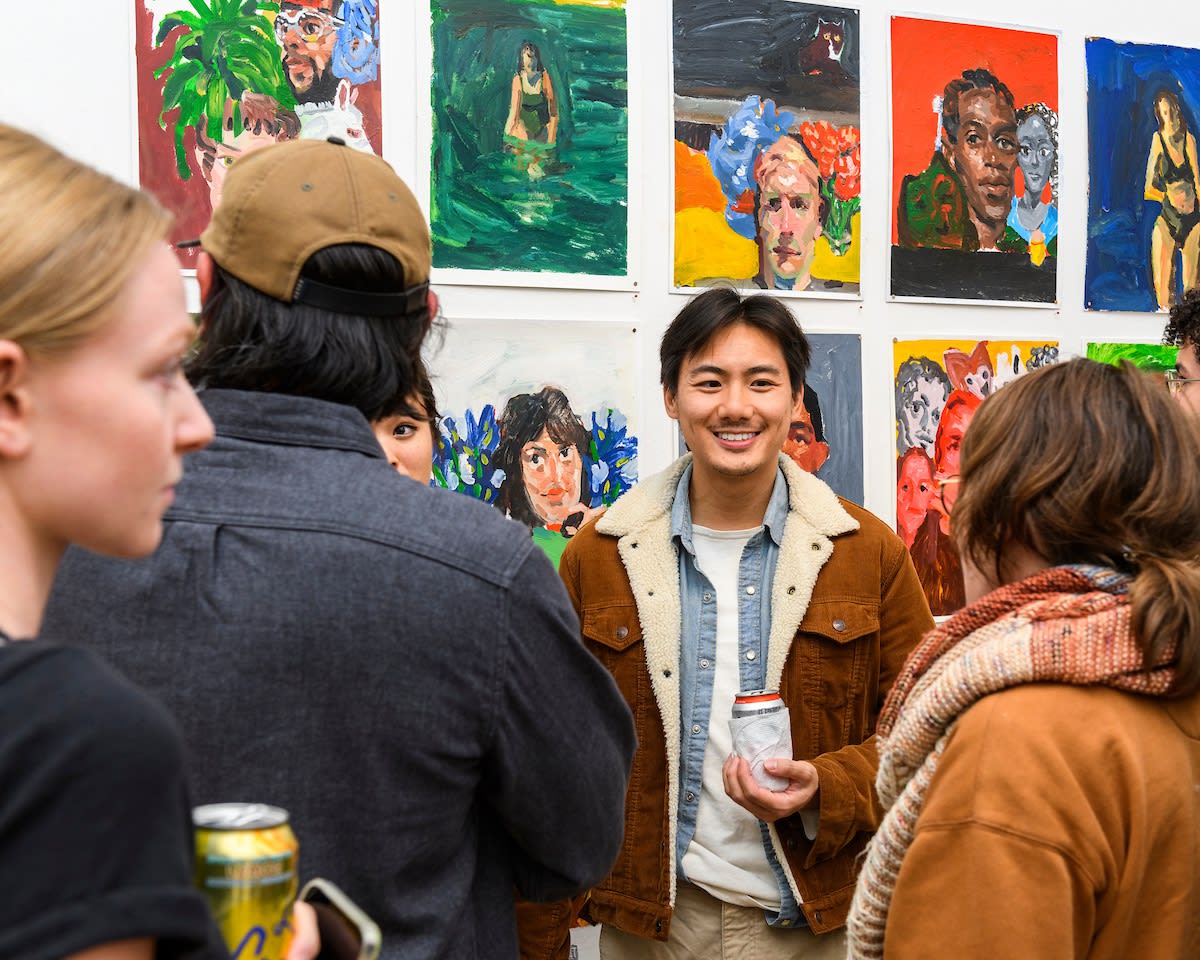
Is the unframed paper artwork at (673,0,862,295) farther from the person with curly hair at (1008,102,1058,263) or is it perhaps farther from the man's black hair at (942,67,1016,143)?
the person with curly hair at (1008,102,1058,263)

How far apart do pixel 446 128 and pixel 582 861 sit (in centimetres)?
159

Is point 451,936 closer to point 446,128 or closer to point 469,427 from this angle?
point 469,427

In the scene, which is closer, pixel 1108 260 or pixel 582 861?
pixel 582 861

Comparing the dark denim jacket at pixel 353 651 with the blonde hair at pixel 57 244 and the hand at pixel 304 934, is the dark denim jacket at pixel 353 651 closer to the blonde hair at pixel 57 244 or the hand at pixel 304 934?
the hand at pixel 304 934

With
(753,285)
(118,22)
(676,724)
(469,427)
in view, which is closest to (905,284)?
(753,285)

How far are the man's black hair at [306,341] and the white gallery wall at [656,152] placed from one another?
1.14 m

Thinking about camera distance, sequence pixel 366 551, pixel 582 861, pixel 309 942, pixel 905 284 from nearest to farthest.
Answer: pixel 309 942
pixel 366 551
pixel 582 861
pixel 905 284

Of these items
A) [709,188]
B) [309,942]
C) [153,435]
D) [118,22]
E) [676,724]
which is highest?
[118,22]

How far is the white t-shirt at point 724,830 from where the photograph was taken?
2002 mm

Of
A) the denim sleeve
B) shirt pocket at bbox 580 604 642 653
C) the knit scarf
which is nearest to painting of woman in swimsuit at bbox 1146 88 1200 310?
shirt pocket at bbox 580 604 642 653

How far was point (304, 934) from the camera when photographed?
82cm

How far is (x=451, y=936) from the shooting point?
3.66 ft

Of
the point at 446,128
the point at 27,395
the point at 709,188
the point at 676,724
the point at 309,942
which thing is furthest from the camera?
the point at 709,188

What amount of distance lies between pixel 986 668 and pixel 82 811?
0.87m
